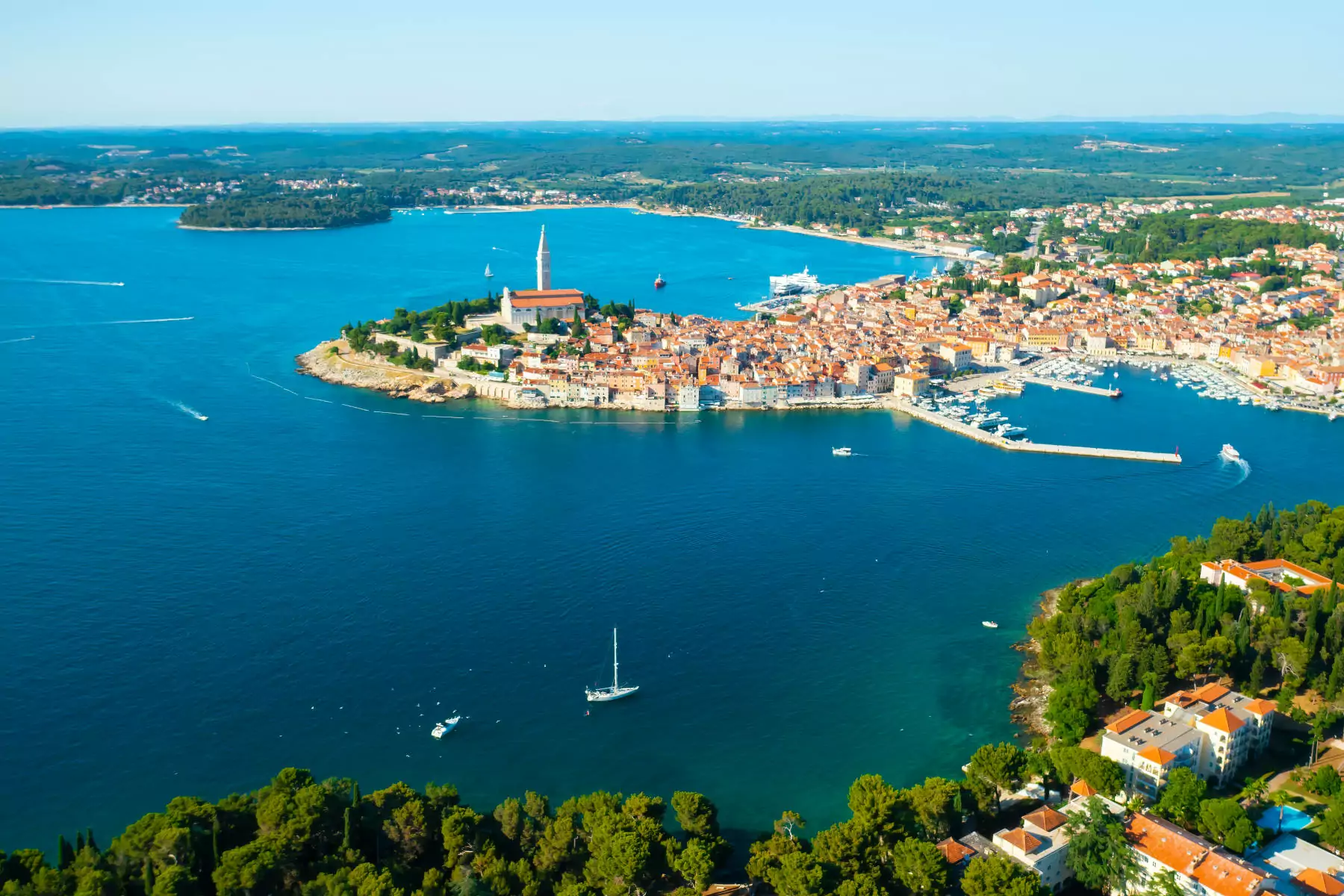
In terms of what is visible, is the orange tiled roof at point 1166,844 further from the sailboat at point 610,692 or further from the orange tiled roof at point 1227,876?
the sailboat at point 610,692

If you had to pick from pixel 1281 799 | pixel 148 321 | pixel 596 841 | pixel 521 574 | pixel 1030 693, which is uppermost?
pixel 148 321

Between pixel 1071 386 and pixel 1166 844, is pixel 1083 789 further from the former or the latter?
pixel 1071 386

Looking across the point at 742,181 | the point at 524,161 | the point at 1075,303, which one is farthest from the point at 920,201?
the point at 524,161

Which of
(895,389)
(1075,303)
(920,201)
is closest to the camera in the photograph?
(895,389)

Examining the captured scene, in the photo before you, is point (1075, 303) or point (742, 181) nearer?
point (1075, 303)

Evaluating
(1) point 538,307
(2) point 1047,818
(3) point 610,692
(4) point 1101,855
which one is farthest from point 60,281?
(4) point 1101,855

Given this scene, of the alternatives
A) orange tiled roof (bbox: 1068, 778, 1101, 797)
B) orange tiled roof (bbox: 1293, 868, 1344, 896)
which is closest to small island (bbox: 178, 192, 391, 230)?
orange tiled roof (bbox: 1068, 778, 1101, 797)

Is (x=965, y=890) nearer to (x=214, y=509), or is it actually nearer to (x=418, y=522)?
(x=418, y=522)
